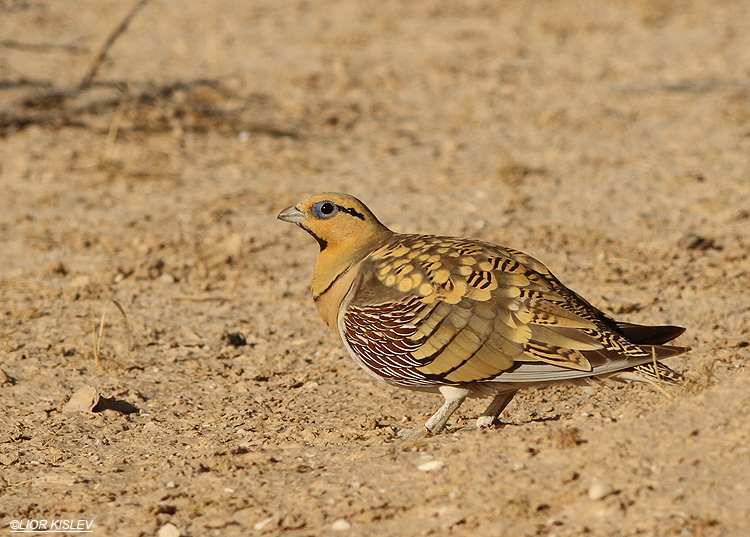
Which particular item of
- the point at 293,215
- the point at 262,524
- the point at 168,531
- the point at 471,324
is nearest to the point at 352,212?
the point at 293,215

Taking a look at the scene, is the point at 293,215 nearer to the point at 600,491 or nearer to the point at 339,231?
the point at 339,231

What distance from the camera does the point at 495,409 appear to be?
471cm

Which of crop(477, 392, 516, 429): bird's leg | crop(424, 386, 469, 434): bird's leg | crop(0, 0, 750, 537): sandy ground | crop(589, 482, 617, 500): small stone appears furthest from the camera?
crop(477, 392, 516, 429): bird's leg

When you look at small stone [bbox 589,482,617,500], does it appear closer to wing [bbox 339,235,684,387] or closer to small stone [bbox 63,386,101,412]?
wing [bbox 339,235,684,387]

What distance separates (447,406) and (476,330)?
447mm

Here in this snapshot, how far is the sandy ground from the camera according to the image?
3730 millimetres

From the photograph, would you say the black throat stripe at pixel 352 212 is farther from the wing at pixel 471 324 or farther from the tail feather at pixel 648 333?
the tail feather at pixel 648 333

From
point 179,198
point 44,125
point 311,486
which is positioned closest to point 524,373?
point 311,486

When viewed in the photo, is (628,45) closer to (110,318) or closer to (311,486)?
(110,318)

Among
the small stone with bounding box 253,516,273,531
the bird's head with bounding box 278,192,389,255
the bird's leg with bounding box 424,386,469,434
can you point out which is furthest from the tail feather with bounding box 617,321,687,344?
the small stone with bounding box 253,516,273,531

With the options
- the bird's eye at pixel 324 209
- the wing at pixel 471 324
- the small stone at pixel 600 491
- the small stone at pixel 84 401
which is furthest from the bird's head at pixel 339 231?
the small stone at pixel 600 491

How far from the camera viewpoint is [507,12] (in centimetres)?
1437

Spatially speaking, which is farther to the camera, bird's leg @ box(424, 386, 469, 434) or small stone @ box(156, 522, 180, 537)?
bird's leg @ box(424, 386, 469, 434)

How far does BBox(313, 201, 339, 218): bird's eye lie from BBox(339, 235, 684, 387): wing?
58cm
